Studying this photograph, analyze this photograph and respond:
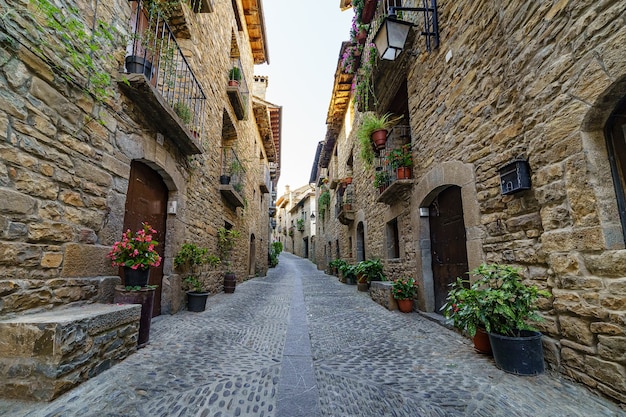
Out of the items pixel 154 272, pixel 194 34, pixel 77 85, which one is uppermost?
pixel 194 34

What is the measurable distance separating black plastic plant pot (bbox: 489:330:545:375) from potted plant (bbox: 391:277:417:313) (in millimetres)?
2370

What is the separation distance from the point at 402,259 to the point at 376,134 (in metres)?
2.58

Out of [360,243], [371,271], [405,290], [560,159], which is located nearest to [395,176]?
[405,290]

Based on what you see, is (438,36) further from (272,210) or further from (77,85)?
(272,210)

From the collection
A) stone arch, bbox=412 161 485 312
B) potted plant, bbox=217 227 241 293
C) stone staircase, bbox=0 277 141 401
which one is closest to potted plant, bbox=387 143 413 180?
stone arch, bbox=412 161 485 312

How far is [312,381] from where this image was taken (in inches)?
87.7

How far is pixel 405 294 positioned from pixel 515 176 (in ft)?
8.99

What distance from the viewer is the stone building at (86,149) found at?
2.06m

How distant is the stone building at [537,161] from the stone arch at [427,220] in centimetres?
2

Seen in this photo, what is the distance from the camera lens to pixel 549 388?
2.02 meters

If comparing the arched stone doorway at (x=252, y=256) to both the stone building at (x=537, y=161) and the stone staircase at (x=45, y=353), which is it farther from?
the stone staircase at (x=45, y=353)

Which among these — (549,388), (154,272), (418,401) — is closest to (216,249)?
(154,272)

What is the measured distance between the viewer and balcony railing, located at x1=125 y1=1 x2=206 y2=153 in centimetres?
345

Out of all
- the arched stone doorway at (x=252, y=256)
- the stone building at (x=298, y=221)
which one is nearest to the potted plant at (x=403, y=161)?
the arched stone doorway at (x=252, y=256)
